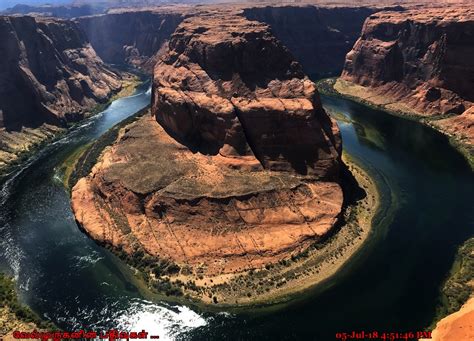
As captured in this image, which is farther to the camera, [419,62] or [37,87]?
[419,62]

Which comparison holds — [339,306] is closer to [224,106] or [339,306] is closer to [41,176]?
[224,106]

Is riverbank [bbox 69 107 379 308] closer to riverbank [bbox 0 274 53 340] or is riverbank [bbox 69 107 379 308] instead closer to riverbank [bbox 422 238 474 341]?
riverbank [bbox 422 238 474 341]

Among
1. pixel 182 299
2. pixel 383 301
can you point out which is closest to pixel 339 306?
pixel 383 301

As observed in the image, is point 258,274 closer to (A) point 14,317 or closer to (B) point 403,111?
(A) point 14,317

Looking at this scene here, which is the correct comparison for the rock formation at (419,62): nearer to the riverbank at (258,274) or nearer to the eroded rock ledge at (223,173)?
the eroded rock ledge at (223,173)

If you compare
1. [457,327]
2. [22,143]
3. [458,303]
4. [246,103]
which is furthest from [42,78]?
[457,327]

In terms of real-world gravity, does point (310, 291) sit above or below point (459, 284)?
below

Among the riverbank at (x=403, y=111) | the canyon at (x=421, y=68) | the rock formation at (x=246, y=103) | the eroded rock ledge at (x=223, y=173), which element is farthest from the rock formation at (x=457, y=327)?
the canyon at (x=421, y=68)

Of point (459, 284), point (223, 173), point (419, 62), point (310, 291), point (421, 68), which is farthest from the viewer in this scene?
point (419, 62)
